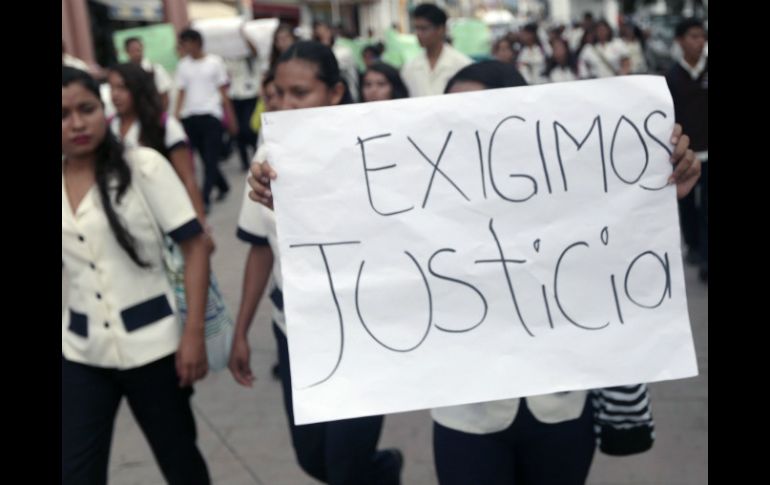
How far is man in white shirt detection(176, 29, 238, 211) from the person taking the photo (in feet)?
31.9

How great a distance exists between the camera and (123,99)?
536 centimetres

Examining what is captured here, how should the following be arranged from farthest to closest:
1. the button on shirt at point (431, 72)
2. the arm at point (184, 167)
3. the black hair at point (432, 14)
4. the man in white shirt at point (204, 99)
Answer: the man in white shirt at point (204, 99), the black hair at point (432, 14), the button on shirt at point (431, 72), the arm at point (184, 167)

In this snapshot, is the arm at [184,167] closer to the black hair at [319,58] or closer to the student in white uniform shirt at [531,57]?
the black hair at [319,58]

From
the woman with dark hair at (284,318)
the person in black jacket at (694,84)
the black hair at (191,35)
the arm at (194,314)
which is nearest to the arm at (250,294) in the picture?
the woman with dark hair at (284,318)

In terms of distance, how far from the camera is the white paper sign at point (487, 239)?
215 centimetres

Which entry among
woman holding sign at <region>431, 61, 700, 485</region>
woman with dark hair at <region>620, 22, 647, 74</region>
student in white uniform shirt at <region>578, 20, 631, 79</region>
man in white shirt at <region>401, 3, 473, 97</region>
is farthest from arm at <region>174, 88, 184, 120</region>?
woman with dark hair at <region>620, 22, 647, 74</region>

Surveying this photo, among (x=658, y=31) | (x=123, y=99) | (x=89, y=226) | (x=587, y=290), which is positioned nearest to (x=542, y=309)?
(x=587, y=290)

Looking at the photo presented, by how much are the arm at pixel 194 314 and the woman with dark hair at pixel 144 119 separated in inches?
83.6

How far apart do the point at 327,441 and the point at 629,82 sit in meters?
1.40

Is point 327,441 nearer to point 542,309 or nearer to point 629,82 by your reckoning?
point 542,309

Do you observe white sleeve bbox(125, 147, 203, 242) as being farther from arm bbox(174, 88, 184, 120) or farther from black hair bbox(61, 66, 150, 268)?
arm bbox(174, 88, 184, 120)

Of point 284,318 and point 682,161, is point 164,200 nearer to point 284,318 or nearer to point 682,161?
point 284,318

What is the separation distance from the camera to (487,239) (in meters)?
2.18

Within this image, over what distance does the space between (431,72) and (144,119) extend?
7.80 feet
